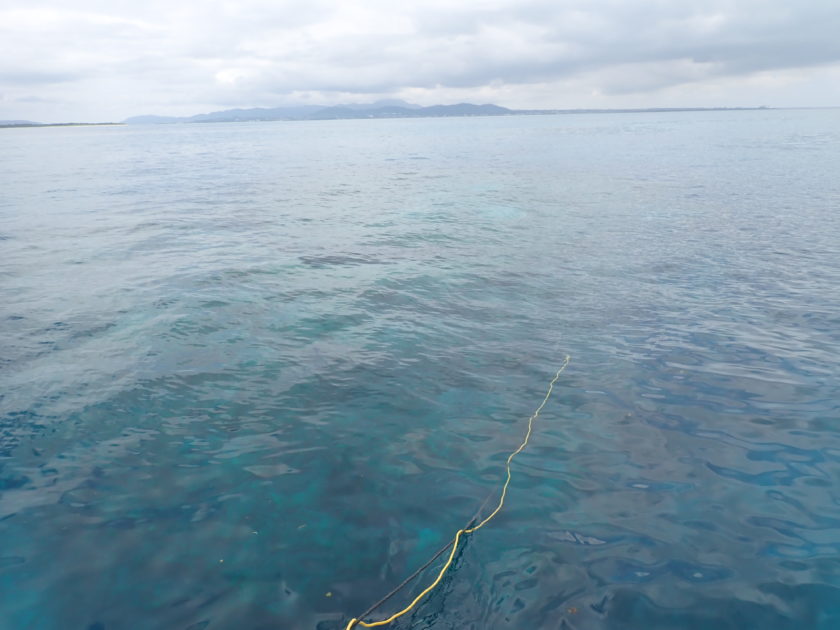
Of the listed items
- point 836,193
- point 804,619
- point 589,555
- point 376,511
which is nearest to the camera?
point 804,619

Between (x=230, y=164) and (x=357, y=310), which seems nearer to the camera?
(x=357, y=310)

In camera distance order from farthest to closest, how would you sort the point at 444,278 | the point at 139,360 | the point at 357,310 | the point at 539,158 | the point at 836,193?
1. the point at 539,158
2. the point at 836,193
3. the point at 444,278
4. the point at 357,310
5. the point at 139,360

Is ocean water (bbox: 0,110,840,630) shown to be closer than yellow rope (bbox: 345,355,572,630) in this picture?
No

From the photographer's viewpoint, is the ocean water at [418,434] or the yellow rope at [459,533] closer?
the yellow rope at [459,533]

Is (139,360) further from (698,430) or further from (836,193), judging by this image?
(836,193)

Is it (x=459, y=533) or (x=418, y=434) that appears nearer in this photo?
(x=459, y=533)

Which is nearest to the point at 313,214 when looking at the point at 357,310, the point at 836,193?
the point at 357,310
